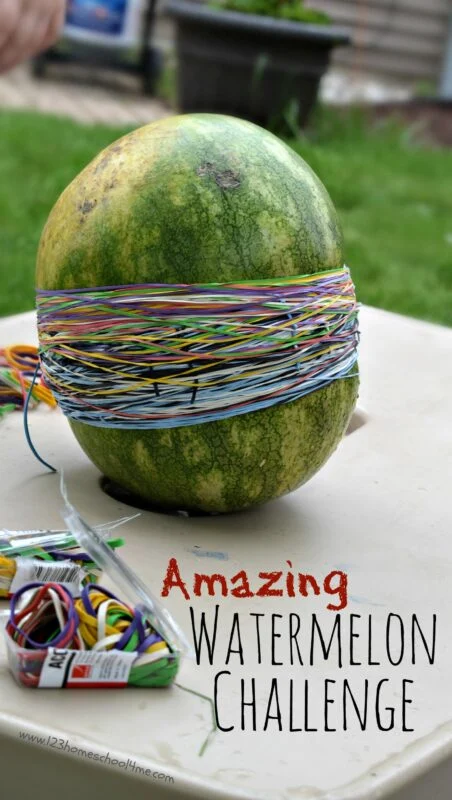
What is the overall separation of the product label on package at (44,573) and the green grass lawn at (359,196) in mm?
1965

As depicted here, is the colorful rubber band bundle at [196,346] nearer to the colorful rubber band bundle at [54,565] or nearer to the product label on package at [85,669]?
the colorful rubber band bundle at [54,565]

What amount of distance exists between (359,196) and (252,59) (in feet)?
3.89

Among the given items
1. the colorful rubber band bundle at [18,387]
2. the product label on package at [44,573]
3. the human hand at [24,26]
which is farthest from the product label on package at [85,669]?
the human hand at [24,26]

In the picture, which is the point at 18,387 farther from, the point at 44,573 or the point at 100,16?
the point at 100,16

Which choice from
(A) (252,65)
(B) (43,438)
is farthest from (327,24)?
(B) (43,438)

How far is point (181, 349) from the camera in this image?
142 cm

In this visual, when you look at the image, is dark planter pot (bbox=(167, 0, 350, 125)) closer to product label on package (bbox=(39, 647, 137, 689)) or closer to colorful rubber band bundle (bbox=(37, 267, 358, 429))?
colorful rubber band bundle (bbox=(37, 267, 358, 429))

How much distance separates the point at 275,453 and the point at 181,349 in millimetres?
193

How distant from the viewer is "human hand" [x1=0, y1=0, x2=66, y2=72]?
170cm

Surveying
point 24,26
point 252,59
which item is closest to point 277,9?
point 252,59

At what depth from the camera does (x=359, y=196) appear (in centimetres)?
450

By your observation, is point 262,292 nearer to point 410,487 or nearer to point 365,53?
point 410,487

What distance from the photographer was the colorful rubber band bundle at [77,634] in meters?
1.15

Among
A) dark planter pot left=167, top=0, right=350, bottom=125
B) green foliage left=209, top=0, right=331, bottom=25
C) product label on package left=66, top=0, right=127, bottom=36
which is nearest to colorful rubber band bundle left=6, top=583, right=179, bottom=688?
dark planter pot left=167, top=0, right=350, bottom=125
